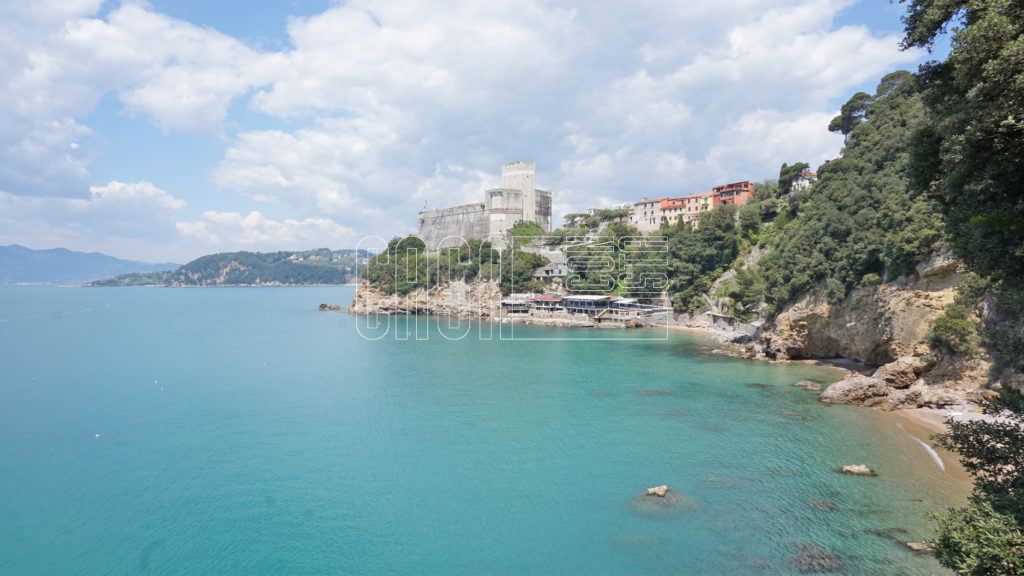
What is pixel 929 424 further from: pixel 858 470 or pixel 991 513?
pixel 991 513

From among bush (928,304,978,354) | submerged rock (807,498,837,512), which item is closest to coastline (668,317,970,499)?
bush (928,304,978,354)

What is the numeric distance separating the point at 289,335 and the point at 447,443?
33.9 meters

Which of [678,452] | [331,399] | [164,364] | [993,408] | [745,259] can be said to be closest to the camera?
[993,408]

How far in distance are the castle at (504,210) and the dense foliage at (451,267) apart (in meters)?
2.54

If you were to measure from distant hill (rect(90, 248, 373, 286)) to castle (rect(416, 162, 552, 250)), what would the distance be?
112 metres

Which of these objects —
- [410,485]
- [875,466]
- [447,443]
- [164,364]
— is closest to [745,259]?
[875,466]

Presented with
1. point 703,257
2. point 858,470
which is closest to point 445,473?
point 858,470

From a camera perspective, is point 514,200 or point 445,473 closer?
point 445,473

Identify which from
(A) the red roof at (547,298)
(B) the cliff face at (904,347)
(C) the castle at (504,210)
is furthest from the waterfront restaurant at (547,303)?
(B) the cliff face at (904,347)

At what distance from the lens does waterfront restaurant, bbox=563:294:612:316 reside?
165 feet

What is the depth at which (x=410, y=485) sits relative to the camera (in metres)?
14.6

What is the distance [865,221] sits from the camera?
2458 cm

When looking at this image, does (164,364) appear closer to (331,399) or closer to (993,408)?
(331,399)

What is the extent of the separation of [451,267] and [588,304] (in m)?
18.2
